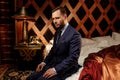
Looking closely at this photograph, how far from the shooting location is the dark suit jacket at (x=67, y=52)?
201 centimetres

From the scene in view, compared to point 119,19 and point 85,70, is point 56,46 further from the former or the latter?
point 119,19

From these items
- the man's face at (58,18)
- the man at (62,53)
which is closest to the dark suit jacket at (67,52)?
the man at (62,53)

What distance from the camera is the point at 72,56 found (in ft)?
6.63

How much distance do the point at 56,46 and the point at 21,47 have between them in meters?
1.60

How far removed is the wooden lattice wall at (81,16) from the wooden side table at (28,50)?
44cm

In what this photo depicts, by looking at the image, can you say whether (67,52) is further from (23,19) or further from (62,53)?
(23,19)

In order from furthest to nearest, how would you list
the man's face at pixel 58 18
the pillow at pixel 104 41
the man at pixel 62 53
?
the pillow at pixel 104 41
the man's face at pixel 58 18
the man at pixel 62 53

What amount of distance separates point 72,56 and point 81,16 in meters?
2.28

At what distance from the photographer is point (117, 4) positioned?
171 inches

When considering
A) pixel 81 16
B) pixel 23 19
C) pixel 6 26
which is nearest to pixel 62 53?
pixel 23 19

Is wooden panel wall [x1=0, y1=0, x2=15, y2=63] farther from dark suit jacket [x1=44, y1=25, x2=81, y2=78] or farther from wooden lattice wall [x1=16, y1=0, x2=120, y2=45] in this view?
dark suit jacket [x1=44, y1=25, x2=81, y2=78]

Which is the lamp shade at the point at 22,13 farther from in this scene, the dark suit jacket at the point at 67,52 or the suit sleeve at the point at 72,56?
the suit sleeve at the point at 72,56

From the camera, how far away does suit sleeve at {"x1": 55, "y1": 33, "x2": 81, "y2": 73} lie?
1.99 meters

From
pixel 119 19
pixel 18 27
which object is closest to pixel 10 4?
pixel 18 27
